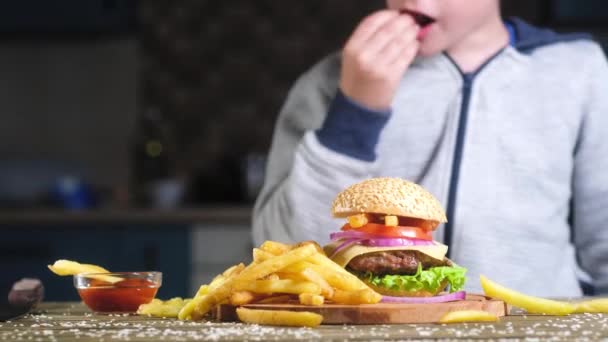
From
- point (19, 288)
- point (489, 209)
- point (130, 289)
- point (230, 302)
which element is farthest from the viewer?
point (489, 209)

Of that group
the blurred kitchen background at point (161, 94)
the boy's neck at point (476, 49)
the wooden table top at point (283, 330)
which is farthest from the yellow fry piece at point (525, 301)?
the blurred kitchen background at point (161, 94)

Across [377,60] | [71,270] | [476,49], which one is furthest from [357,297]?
[476,49]

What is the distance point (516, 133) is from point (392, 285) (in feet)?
2.74

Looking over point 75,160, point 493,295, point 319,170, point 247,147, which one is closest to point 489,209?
point 319,170

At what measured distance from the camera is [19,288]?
65.7 inches

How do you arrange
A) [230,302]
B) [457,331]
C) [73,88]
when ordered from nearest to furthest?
[457,331]
[230,302]
[73,88]

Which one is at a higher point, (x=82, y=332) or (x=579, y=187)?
(x=579, y=187)

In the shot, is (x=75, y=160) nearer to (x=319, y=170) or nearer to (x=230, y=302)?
(x=319, y=170)

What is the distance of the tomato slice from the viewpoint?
1.46m

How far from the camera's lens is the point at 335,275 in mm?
1343

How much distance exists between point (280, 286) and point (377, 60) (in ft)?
2.33

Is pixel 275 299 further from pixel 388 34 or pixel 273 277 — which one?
A: pixel 388 34

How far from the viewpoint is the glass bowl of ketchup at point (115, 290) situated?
1.53 meters

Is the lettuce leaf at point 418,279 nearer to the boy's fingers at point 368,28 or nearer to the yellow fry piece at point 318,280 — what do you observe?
the yellow fry piece at point 318,280
